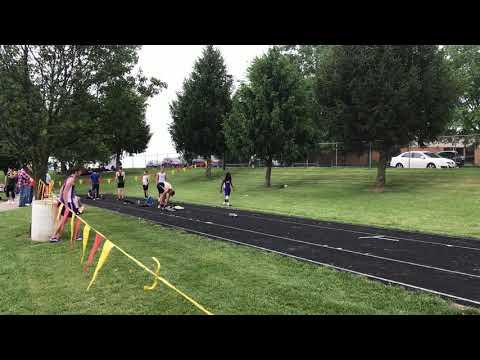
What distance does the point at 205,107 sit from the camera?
37531 mm

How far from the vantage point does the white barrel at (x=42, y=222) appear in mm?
10500

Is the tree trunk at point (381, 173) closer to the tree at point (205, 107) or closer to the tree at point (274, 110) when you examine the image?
the tree at point (274, 110)

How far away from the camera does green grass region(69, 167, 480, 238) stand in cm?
1459

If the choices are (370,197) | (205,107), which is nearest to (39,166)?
(370,197)

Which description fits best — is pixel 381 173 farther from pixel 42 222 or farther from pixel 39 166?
pixel 42 222

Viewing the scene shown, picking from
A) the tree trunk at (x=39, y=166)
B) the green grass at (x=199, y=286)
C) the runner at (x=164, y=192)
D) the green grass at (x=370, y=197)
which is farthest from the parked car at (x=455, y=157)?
the green grass at (x=199, y=286)

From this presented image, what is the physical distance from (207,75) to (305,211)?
24.2 meters

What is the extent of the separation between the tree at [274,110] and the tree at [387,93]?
3.90 metres

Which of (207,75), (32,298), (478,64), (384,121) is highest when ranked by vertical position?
(478,64)

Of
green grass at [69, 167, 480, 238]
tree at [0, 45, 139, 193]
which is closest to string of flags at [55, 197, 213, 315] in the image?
tree at [0, 45, 139, 193]

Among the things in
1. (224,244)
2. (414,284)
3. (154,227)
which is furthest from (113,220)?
(414,284)

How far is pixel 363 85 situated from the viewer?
72.3 feet

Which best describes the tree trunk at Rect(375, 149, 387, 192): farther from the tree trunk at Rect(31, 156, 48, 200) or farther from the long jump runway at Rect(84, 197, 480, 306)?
the tree trunk at Rect(31, 156, 48, 200)
